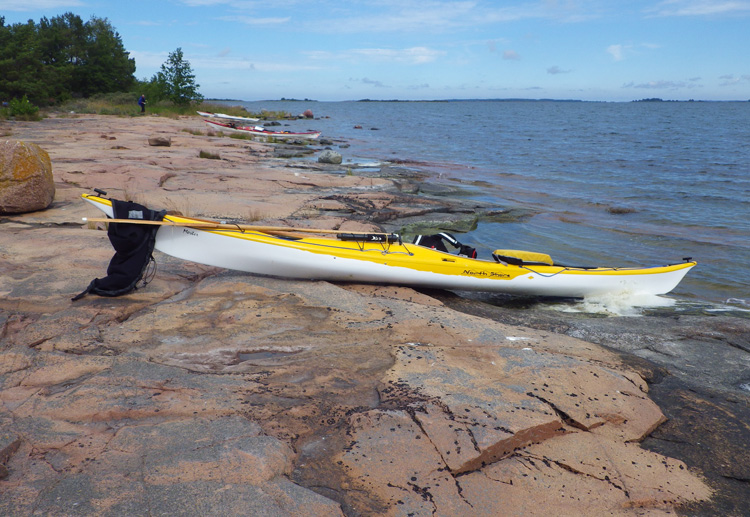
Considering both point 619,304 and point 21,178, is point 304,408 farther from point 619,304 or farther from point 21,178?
point 21,178

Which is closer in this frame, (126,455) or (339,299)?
(126,455)

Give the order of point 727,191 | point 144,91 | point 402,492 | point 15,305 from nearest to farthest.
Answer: point 402,492, point 15,305, point 727,191, point 144,91

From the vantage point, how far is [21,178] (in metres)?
7.05

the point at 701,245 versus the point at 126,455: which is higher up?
the point at 126,455

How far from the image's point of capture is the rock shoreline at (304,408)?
2518 millimetres

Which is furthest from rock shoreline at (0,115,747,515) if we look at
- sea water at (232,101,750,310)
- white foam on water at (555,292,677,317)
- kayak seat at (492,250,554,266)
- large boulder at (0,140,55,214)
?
sea water at (232,101,750,310)

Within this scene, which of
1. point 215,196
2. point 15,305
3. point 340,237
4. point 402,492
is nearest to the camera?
point 402,492

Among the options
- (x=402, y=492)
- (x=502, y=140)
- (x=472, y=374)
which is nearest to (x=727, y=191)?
(x=472, y=374)

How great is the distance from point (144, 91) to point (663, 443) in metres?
41.4

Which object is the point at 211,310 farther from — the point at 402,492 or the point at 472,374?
the point at 402,492

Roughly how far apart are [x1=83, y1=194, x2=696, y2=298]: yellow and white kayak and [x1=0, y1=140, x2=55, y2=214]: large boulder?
2831mm

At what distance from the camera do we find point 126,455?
2.63m

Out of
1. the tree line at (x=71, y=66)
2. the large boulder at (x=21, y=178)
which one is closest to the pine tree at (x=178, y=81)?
the tree line at (x=71, y=66)

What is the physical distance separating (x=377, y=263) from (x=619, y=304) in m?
3.06
